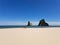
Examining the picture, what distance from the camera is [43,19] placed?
12.8 meters

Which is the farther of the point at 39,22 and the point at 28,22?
the point at 39,22
